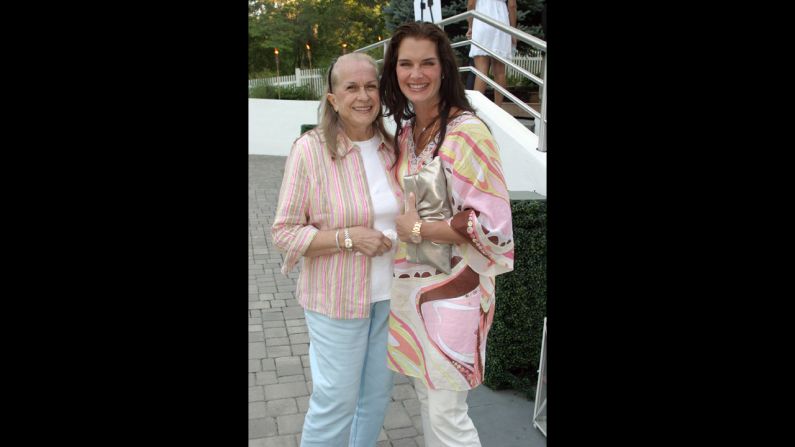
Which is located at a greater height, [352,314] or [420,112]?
[420,112]

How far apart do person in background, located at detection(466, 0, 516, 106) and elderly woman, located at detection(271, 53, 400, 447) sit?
458 cm

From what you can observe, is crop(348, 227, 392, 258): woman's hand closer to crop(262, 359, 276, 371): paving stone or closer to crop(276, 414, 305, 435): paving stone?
crop(276, 414, 305, 435): paving stone

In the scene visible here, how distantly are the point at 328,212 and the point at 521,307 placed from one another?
1.77m

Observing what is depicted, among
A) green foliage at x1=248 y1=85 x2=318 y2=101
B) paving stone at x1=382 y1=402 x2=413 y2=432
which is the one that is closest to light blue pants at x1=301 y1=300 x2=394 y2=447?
paving stone at x1=382 y1=402 x2=413 y2=432

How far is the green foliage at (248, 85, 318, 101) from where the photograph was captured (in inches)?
637

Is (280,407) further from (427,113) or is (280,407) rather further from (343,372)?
(427,113)

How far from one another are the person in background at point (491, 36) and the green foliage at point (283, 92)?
386 inches
